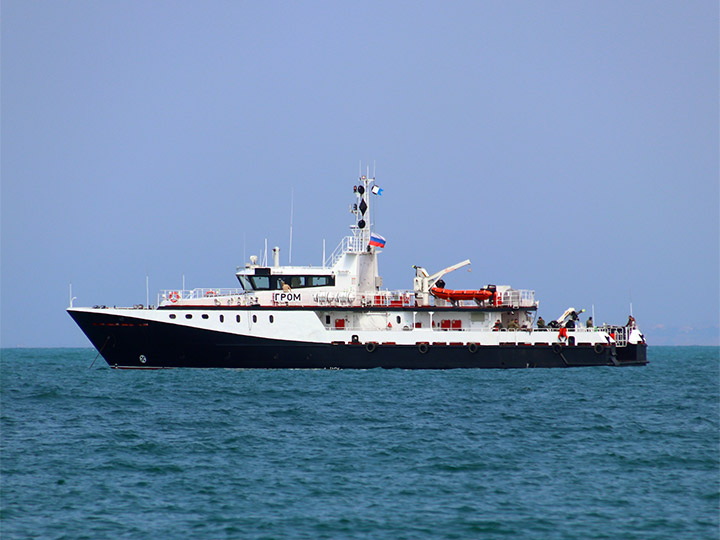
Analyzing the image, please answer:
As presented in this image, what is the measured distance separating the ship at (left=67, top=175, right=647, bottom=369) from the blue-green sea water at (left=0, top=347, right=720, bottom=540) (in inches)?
200

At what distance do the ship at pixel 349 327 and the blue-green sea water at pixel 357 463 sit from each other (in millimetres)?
5086

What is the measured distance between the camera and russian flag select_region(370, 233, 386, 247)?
4288 cm

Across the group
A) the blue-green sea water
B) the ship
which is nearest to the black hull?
the ship

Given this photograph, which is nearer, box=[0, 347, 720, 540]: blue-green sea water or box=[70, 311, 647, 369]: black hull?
box=[0, 347, 720, 540]: blue-green sea water

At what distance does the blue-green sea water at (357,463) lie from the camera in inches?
618

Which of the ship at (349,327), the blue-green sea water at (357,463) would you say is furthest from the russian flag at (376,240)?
the blue-green sea water at (357,463)

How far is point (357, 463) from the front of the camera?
794 inches

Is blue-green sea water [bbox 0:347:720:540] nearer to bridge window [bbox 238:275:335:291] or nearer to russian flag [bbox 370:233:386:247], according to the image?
bridge window [bbox 238:275:335:291]

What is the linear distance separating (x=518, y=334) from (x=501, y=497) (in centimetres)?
2462

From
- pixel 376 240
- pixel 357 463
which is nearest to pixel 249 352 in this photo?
pixel 376 240

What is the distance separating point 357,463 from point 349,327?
21059mm

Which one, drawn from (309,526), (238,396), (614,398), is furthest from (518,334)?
(309,526)

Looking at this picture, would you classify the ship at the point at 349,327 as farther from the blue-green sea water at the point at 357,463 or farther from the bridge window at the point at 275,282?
the blue-green sea water at the point at 357,463

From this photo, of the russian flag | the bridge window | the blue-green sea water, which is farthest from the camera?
the russian flag
